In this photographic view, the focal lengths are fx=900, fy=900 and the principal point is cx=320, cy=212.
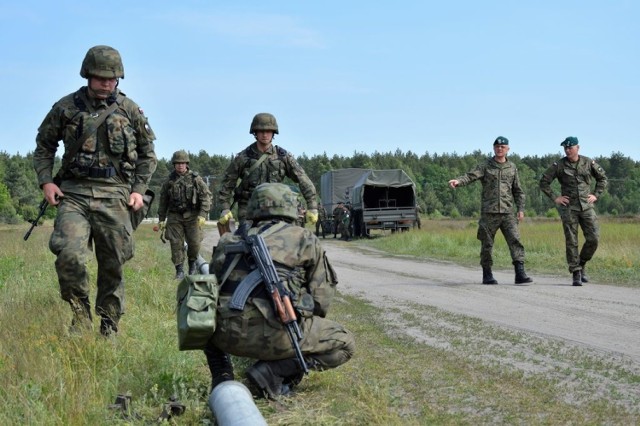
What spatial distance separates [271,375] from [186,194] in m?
9.32

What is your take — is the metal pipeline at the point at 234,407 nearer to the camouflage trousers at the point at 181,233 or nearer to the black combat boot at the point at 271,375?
the black combat boot at the point at 271,375

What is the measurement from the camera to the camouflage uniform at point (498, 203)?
13.9m

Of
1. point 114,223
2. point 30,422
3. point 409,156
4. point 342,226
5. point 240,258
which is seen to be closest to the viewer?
point 30,422

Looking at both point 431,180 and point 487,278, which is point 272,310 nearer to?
point 487,278

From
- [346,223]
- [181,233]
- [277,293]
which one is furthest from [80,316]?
[346,223]

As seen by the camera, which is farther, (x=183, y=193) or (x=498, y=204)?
(x=183, y=193)

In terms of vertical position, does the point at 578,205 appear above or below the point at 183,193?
below

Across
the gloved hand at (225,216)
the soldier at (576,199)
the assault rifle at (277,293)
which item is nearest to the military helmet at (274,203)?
the assault rifle at (277,293)

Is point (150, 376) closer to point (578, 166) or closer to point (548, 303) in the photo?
point (548, 303)

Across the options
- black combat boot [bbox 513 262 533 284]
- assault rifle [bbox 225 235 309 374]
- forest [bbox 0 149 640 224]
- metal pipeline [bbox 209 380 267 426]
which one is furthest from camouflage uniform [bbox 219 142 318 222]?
forest [bbox 0 149 640 224]

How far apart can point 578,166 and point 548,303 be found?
3.88 metres

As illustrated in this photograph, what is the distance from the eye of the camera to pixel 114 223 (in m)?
7.07

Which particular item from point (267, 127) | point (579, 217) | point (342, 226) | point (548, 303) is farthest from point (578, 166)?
point (342, 226)

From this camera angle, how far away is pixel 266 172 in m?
10.3
